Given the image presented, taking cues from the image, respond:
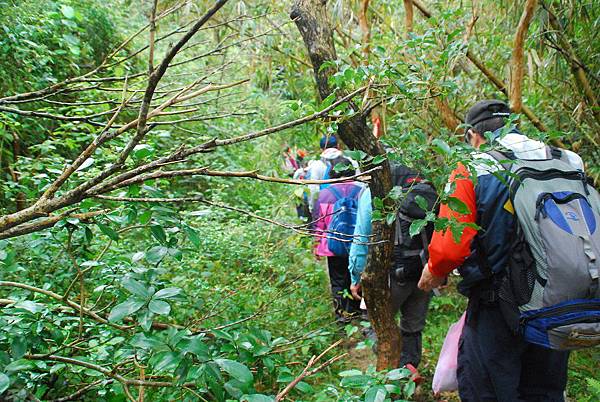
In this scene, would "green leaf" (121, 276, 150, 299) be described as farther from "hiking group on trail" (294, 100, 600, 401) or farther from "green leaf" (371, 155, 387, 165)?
"green leaf" (371, 155, 387, 165)

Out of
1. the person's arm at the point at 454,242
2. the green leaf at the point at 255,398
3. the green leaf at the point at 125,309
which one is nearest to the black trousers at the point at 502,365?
the person's arm at the point at 454,242

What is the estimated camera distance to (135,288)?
116 centimetres

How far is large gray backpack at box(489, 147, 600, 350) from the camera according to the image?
1754 millimetres

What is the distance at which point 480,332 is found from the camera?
2119mm

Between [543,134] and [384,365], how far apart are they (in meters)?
1.58

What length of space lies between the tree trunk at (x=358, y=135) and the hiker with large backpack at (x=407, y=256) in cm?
24

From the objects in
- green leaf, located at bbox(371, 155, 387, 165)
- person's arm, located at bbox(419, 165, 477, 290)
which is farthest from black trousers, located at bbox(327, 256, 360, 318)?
green leaf, located at bbox(371, 155, 387, 165)

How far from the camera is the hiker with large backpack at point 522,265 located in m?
1.76

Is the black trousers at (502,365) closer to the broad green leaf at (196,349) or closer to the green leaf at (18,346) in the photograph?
the broad green leaf at (196,349)

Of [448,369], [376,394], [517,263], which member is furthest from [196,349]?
[448,369]

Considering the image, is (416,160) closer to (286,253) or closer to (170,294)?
(170,294)

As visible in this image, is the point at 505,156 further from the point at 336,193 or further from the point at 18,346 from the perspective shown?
the point at 336,193

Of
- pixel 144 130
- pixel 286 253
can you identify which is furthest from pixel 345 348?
pixel 144 130

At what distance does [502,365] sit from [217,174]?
1669mm
